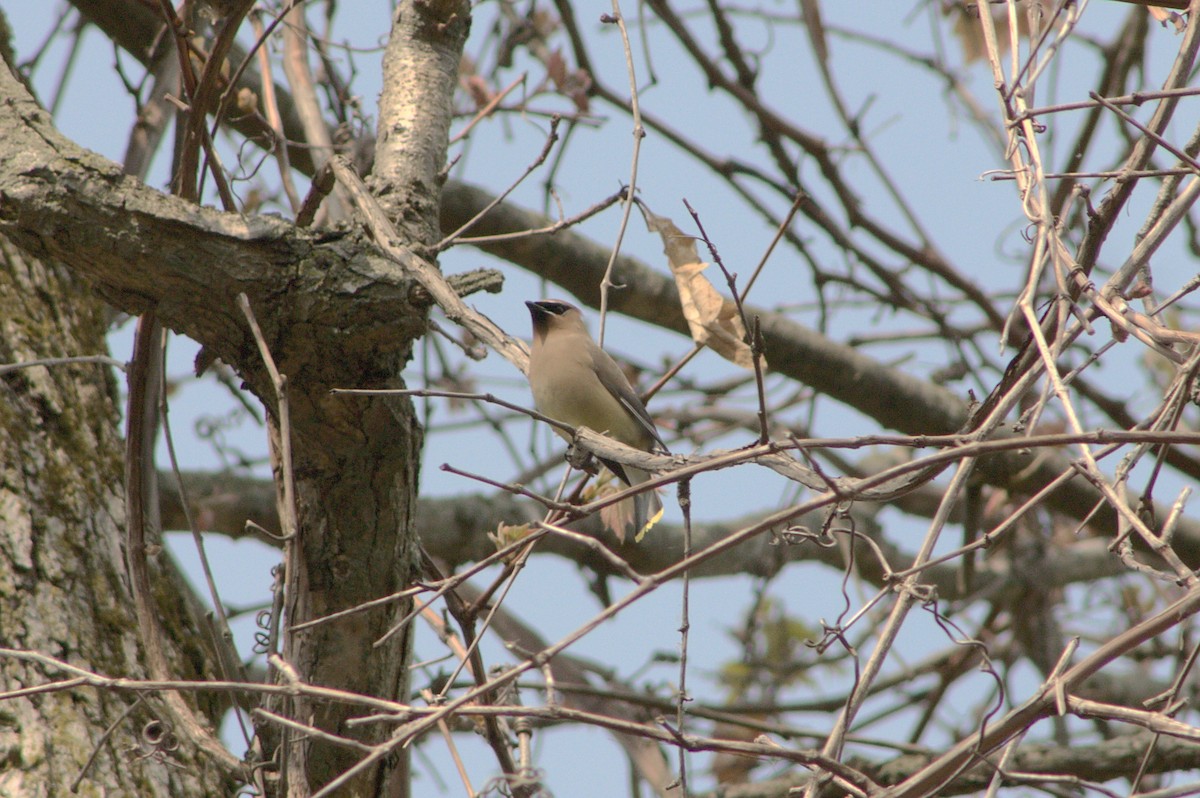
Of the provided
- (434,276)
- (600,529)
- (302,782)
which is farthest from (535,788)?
(600,529)

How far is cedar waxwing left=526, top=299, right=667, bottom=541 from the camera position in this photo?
15.1 feet

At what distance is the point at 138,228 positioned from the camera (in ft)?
8.59

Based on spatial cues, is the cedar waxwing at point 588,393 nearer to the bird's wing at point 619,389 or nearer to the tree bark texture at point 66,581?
the bird's wing at point 619,389

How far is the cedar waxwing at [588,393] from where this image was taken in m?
4.60

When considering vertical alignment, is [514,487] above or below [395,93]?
below

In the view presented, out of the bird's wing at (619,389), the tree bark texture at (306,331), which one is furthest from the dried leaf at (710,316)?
the bird's wing at (619,389)

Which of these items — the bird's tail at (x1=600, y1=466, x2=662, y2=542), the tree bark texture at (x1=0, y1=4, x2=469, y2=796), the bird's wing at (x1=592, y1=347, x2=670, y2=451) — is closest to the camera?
the tree bark texture at (x1=0, y1=4, x2=469, y2=796)

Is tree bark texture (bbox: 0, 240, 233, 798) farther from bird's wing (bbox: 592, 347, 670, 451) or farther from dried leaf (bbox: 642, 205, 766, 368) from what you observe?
bird's wing (bbox: 592, 347, 670, 451)

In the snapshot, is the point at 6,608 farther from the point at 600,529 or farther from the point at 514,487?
the point at 600,529

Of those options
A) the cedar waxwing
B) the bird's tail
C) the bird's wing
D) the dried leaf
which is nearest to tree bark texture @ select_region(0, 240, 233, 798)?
the bird's tail

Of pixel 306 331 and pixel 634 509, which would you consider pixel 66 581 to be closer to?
pixel 306 331

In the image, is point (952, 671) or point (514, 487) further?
point (952, 671)

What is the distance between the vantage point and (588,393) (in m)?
4.77

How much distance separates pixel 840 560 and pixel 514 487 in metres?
4.82
